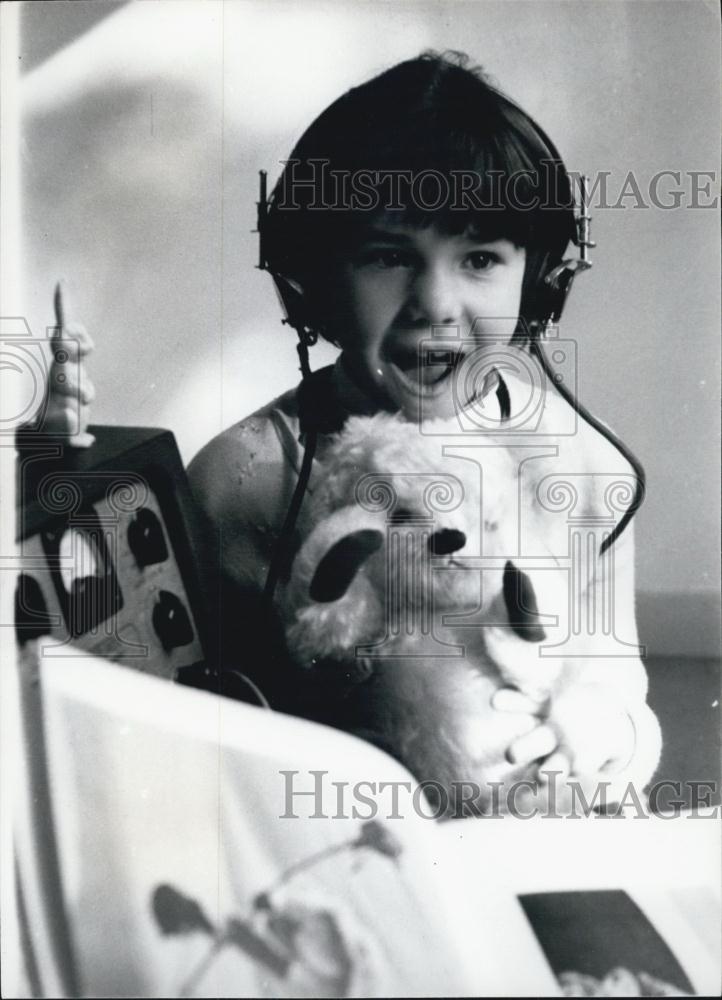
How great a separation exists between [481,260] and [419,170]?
0.64 ft

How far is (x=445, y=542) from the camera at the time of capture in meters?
1.59

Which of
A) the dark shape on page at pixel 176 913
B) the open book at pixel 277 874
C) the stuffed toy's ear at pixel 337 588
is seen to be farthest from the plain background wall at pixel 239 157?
the dark shape on page at pixel 176 913

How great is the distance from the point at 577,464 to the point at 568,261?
368mm

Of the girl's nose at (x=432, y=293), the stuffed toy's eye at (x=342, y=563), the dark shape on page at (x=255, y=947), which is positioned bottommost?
the dark shape on page at (x=255, y=947)

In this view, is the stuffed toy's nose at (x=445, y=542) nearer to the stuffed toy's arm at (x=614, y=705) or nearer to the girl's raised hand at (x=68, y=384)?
the stuffed toy's arm at (x=614, y=705)

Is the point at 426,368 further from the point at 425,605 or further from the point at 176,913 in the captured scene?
the point at 176,913

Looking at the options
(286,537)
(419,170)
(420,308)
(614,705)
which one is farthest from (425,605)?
Answer: (419,170)

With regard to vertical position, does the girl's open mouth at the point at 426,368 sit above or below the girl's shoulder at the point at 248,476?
above

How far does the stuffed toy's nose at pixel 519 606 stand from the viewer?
5.26ft

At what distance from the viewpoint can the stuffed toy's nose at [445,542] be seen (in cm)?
159

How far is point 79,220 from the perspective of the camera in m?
1.62

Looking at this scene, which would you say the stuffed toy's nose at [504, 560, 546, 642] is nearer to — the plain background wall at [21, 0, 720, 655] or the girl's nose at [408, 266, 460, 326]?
the plain background wall at [21, 0, 720, 655]

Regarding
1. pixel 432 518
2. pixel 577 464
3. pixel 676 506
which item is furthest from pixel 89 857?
pixel 676 506

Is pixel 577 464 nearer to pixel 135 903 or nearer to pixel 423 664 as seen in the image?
pixel 423 664
